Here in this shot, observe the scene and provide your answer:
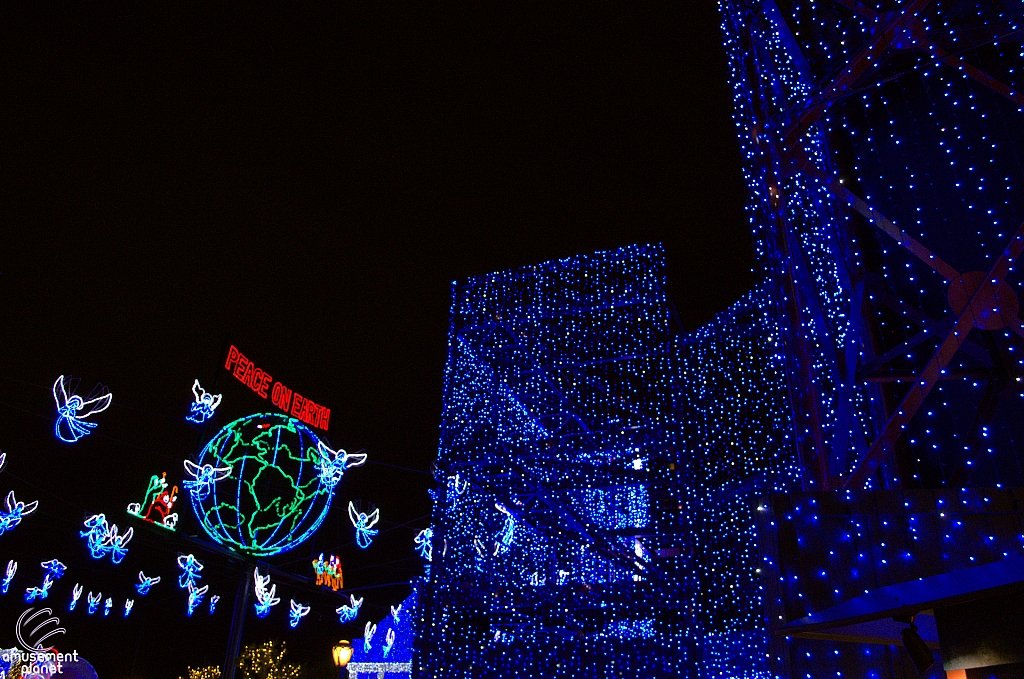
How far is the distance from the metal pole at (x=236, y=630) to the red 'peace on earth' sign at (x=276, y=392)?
3.47m

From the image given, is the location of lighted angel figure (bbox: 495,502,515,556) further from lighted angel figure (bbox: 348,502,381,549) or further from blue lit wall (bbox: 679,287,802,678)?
blue lit wall (bbox: 679,287,802,678)

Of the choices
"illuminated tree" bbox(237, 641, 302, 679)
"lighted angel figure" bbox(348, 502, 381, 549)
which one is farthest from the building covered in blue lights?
"illuminated tree" bbox(237, 641, 302, 679)

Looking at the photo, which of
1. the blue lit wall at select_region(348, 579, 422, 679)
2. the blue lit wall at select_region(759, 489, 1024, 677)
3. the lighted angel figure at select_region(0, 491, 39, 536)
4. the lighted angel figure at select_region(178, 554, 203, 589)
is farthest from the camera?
the blue lit wall at select_region(348, 579, 422, 679)

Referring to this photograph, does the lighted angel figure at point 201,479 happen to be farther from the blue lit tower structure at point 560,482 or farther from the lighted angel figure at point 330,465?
the blue lit tower structure at point 560,482

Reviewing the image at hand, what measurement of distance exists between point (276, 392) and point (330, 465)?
94.9 inches

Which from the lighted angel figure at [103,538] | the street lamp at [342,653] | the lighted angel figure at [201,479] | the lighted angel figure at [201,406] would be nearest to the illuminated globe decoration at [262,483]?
the lighted angel figure at [201,479]

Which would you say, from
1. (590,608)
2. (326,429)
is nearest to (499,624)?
(590,608)

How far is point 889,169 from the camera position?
7.48m

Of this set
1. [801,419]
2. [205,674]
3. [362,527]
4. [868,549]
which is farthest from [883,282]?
[205,674]

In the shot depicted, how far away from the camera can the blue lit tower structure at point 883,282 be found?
506cm

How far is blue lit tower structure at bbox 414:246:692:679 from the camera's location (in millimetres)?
13266

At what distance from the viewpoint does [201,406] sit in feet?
39.2

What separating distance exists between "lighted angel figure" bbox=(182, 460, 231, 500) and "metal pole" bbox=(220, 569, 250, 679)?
73.6 inches

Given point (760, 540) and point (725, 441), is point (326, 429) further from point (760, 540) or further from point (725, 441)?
point (760, 540)
